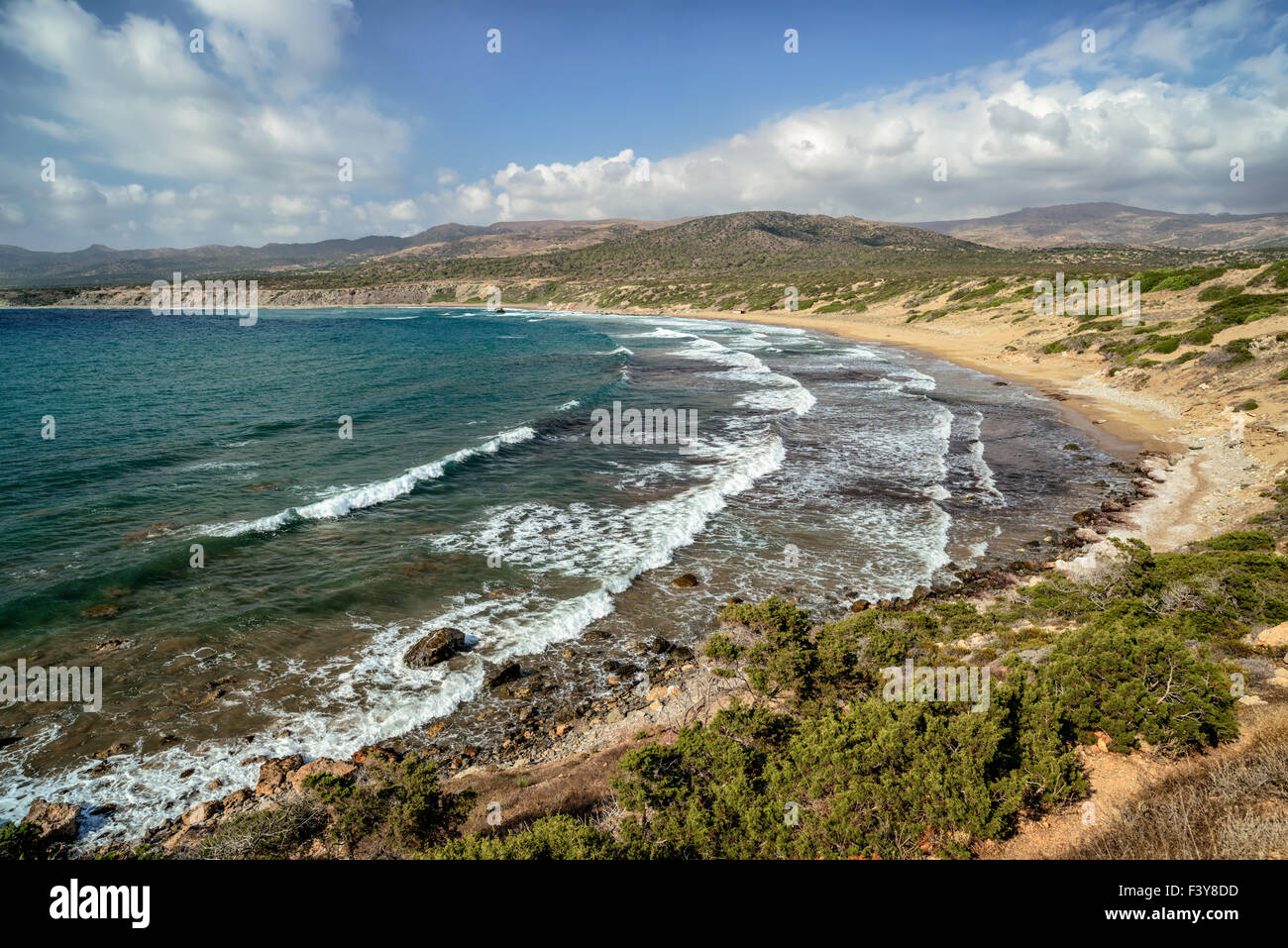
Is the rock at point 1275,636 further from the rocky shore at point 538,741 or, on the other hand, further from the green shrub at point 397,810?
Answer: the green shrub at point 397,810

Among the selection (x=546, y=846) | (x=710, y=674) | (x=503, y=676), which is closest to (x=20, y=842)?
(x=546, y=846)

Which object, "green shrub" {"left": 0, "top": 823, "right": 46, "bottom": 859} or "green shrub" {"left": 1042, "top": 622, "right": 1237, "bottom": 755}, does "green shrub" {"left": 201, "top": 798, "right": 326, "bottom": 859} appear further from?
"green shrub" {"left": 1042, "top": 622, "right": 1237, "bottom": 755}

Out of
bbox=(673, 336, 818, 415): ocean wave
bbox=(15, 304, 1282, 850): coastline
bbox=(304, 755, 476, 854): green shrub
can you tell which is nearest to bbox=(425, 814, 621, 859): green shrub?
bbox=(304, 755, 476, 854): green shrub

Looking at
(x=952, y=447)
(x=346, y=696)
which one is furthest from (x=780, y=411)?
(x=346, y=696)

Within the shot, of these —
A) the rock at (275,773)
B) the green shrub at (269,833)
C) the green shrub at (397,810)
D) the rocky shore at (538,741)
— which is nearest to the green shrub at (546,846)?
the green shrub at (397,810)
